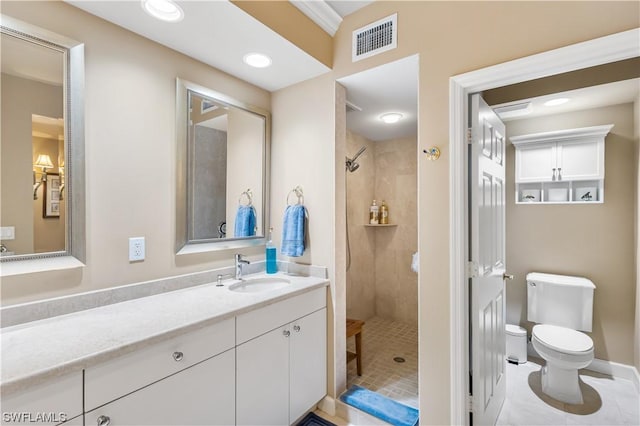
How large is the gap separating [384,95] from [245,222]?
1440 mm

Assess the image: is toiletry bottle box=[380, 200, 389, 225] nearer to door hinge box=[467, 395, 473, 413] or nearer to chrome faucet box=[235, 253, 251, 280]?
chrome faucet box=[235, 253, 251, 280]

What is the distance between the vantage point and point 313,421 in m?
1.90

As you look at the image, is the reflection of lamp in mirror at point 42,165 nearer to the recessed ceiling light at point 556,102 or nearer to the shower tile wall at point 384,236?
the shower tile wall at point 384,236

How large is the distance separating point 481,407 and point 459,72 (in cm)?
182

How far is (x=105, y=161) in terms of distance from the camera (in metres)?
1.48

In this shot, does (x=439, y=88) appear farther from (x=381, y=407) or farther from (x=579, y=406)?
(x=579, y=406)

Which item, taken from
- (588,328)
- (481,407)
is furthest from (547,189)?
(481,407)

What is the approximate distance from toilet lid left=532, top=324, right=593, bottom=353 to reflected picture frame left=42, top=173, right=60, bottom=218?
318cm

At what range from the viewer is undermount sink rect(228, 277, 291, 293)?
1969mm

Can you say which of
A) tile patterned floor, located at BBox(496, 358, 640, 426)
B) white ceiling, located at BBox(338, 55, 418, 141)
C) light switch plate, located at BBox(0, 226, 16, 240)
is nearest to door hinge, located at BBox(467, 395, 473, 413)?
tile patterned floor, located at BBox(496, 358, 640, 426)

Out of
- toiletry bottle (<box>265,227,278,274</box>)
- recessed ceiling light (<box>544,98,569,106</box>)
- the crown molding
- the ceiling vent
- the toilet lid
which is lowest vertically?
the toilet lid

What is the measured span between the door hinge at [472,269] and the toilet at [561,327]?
4.11 feet

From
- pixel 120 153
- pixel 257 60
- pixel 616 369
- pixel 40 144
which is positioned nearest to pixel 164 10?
pixel 257 60

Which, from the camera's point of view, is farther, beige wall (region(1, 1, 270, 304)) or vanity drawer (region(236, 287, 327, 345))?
vanity drawer (region(236, 287, 327, 345))
